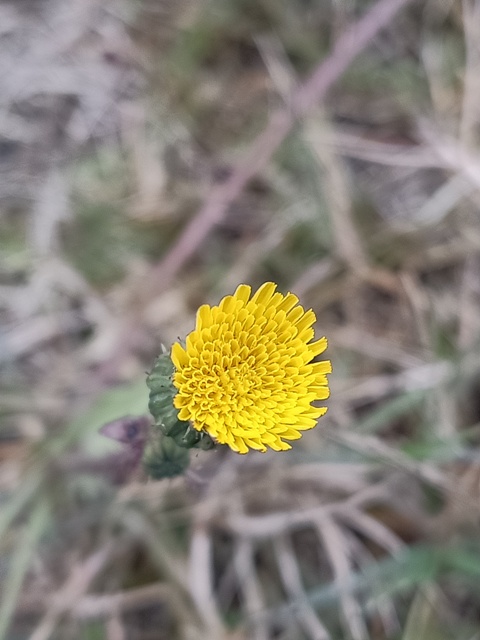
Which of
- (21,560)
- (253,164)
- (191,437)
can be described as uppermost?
(253,164)

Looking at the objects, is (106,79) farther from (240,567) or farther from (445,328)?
(240,567)

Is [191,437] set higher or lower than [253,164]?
lower

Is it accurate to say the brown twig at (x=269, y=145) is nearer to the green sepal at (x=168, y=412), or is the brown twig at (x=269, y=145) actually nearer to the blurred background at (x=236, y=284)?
the blurred background at (x=236, y=284)

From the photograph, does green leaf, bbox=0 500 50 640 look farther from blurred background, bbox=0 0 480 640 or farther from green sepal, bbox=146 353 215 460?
green sepal, bbox=146 353 215 460

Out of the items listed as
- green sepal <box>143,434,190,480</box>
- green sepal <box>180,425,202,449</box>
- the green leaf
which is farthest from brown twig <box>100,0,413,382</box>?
green sepal <box>180,425,202,449</box>

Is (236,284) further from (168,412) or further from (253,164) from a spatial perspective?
(168,412)

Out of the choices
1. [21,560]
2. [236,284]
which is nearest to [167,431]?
[21,560]

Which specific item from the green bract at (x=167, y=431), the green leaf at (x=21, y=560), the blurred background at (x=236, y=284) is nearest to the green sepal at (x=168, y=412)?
the green bract at (x=167, y=431)
